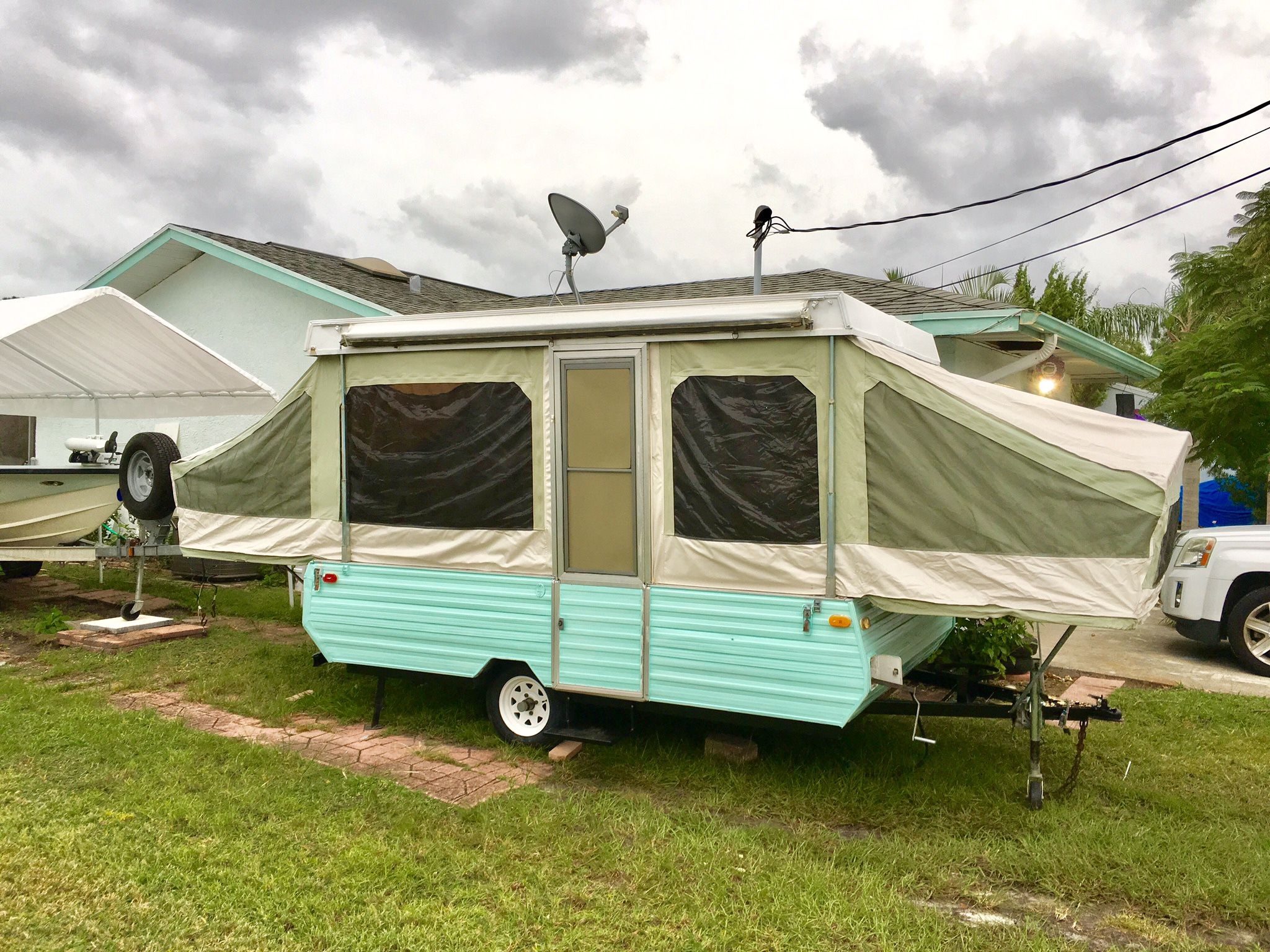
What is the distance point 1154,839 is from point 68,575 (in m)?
13.2

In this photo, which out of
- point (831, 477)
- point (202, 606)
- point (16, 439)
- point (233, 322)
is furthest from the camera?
point (16, 439)

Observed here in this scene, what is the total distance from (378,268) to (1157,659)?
37.7 ft

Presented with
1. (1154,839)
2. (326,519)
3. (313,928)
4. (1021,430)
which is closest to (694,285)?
(326,519)

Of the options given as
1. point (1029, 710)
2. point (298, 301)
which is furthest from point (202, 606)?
point (1029, 710)

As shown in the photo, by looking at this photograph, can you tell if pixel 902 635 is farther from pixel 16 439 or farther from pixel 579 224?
pixel 16 439

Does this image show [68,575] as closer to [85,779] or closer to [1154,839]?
[85,779]

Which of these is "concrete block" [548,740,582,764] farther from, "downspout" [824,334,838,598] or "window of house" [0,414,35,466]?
"window of house" [0,414,35,466]

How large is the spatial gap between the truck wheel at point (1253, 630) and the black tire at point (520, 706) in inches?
237

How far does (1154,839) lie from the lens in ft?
14.4

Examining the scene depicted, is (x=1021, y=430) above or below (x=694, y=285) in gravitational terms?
below

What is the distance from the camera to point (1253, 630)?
798 cm

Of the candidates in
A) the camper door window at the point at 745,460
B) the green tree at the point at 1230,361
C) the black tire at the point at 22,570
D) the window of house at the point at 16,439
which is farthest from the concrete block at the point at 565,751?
the window of house at the point at 16,439

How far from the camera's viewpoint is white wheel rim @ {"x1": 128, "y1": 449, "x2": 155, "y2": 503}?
870 centimetres

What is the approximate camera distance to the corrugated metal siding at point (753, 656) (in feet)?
15.7
